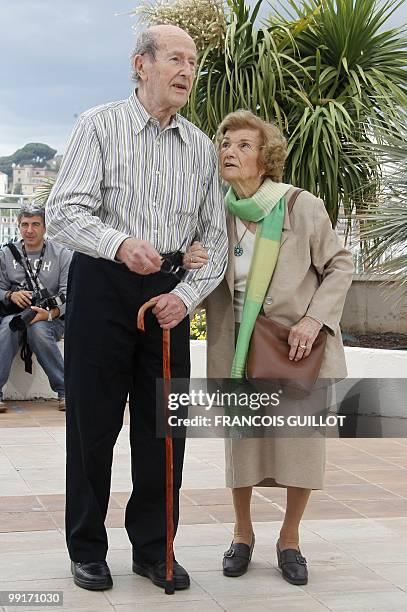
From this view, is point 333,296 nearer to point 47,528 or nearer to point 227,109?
point 47,528

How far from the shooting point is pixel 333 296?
436 centimetres

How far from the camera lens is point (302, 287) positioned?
439cm

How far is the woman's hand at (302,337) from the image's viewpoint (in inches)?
169

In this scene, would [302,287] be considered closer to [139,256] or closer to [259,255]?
[259,255]

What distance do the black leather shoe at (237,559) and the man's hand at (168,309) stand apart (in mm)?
1033

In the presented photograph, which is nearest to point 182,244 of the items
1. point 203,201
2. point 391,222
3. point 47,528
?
point 203,201

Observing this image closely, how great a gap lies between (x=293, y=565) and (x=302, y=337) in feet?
3.03

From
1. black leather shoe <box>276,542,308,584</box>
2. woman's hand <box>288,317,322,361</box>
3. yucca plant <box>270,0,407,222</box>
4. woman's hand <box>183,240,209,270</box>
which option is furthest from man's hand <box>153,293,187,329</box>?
yucca plant <box>270,0,407,222</box>

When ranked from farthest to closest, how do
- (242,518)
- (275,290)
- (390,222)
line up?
(390,222) < (242,518) < (275,290)

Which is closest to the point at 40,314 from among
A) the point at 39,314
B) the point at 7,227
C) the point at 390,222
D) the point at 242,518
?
the point at 39,314

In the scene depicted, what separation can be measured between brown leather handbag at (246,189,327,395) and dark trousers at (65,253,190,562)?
0.90 feet

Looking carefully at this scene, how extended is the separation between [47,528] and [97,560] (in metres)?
0.92

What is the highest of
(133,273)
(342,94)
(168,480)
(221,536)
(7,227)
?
(342,94)

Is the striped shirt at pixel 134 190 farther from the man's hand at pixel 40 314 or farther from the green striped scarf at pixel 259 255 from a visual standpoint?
the man's hand at pixel 40 314
